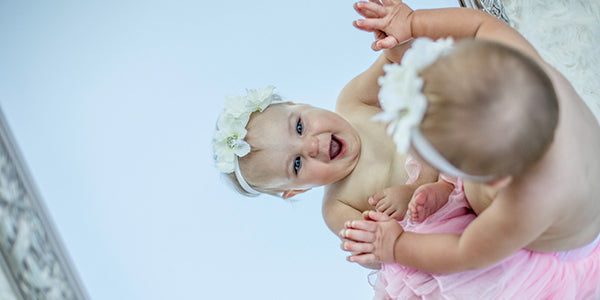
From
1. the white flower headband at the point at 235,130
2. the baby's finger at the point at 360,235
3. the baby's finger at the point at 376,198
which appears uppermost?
the white flower headband at the point at 235,130

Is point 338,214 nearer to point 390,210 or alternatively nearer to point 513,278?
point 390,210

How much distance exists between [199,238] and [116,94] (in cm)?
40

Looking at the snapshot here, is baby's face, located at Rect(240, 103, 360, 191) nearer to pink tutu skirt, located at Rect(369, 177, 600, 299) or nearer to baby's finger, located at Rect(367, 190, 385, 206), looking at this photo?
baby's finger, located at Rect(367, 190, 385, 206)

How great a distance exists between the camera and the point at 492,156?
0.61 metres

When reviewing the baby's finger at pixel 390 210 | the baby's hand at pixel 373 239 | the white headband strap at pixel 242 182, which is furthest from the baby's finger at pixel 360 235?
the white headband strap at pixel 242 182

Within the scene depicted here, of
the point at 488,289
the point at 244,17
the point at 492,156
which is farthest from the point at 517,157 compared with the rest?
the point at 244,17

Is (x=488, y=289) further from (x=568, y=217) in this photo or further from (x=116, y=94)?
(x=116, y=94)

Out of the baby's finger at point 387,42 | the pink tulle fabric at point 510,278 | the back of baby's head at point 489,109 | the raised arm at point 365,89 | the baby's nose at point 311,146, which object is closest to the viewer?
the back of baby's head at point 489,109

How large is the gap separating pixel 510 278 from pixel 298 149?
495 millimetres

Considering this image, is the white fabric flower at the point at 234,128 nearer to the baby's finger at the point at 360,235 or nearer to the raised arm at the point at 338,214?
the raised arm at the point at 338,214

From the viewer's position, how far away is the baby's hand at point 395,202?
41.9 inches

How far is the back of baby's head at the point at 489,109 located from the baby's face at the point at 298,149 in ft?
1.83

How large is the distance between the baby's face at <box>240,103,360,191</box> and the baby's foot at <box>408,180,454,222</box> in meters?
0.26

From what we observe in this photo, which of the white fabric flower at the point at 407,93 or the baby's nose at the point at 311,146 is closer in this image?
the white fabric flower at the point at 407,93
